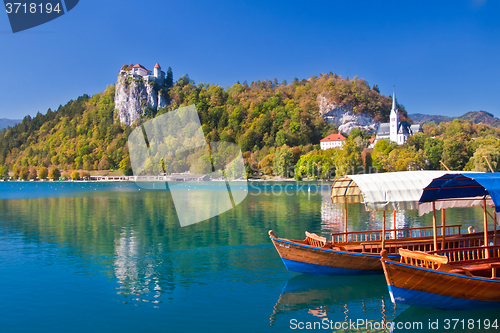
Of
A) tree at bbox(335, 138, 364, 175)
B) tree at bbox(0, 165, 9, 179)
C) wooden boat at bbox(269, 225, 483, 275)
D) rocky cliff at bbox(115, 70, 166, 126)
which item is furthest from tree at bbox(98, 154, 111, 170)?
wooden boat at bbox(269, 225, 483, 275)

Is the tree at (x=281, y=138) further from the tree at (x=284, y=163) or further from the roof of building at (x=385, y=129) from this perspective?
the roof of building at (x=385, y=129)

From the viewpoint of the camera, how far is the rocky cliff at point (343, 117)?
555 feet

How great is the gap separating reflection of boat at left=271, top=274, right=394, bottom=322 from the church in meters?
134

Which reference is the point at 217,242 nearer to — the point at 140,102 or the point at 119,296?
the point at 119,296

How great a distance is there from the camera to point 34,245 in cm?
2162

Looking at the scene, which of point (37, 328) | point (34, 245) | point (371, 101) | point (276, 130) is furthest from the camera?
point (371, 101)

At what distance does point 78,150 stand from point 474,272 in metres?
192

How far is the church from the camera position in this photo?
142250 millimetres

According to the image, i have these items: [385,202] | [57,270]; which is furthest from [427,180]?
[57,270]

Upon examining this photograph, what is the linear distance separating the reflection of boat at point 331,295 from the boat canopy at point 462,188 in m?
3.74

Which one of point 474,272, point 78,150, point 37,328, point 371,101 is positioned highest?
point 371,101

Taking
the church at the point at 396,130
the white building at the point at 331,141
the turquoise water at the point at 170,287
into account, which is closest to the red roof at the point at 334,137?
the white building at the point at 331,141

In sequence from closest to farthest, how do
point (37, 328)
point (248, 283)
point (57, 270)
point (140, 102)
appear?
point (37, 328) < point (248, 283) < point (57, 270) < point (140, 102)

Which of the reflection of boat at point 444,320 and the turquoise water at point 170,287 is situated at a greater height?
the turquoise water at point 170,287
